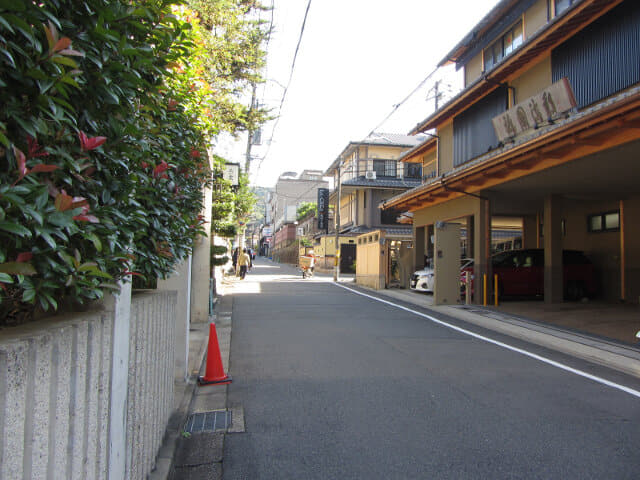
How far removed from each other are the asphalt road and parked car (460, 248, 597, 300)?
7.03m

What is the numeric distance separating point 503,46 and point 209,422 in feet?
54.3

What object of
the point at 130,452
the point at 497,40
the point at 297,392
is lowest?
the point at 297,392

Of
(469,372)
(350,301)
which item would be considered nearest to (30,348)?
(469,372)

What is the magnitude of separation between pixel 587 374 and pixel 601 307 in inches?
312

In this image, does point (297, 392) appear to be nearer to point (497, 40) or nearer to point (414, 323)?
point (414, 323)

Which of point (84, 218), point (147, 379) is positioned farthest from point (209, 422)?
point (84, 218)

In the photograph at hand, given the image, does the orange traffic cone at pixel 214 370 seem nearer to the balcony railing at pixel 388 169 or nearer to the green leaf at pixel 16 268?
the green leaf at pixel 16 268

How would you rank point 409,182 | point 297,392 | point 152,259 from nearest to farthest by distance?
point 152,259 < point 297,392 < point 409,182

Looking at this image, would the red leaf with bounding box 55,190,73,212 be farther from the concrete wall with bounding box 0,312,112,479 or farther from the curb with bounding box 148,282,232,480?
the curb with bounding box 148,282,232,480

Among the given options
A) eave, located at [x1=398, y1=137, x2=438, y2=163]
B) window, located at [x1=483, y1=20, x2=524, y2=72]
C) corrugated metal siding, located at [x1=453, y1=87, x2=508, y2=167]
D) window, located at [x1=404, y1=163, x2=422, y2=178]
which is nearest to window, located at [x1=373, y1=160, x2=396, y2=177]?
window, located at [x1=404, y1=163, x2=422, y2=178]

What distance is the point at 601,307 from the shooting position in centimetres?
1279

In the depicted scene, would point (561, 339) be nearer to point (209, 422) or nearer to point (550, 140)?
point (550, 140)

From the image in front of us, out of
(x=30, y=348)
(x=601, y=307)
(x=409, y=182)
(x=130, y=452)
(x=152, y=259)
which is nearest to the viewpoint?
(x=30, y=348)

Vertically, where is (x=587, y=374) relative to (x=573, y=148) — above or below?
below
